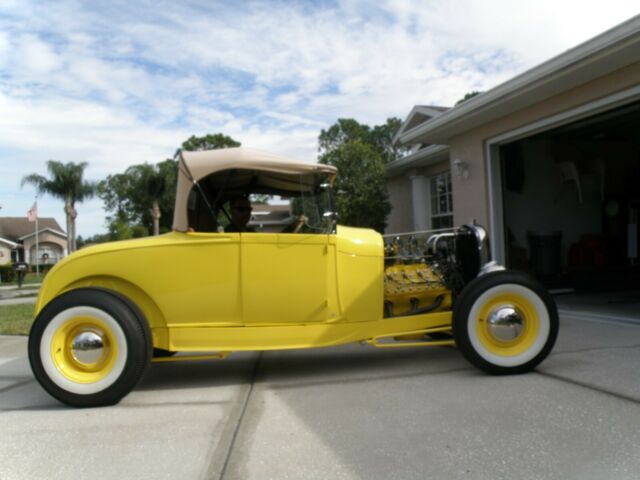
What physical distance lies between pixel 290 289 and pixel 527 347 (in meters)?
1.94

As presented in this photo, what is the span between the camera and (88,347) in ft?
12.1

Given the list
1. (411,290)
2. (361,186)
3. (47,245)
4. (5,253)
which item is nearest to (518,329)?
(411,290)

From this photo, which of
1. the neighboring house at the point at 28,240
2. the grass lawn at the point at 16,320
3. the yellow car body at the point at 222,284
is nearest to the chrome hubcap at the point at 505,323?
the yellow car body at the point at 222,284

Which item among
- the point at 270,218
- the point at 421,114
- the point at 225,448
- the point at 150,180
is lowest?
the point at 225,448

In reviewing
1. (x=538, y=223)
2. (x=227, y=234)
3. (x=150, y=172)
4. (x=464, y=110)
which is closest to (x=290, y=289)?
(x=227, y=234)

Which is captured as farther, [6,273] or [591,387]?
[6,273]

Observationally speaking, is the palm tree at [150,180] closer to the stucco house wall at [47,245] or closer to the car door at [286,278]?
the stucco house wall at [47,245]

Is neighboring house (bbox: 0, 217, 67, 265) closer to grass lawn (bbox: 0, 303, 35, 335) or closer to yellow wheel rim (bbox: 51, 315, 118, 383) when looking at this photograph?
grass lawn (bbox: 0, 303, 35, 335)

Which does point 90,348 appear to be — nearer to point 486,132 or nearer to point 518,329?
point 518,329

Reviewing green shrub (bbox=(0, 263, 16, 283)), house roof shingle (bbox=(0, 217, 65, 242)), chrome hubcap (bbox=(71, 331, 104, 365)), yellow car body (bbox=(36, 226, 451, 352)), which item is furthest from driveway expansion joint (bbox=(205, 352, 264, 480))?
house roof shingle (bbox=(0, 217, 65, 242))

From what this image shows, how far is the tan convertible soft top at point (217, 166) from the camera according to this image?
3971 millimetres

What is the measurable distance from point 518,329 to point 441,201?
10137 mm

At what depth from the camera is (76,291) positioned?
3723 mm

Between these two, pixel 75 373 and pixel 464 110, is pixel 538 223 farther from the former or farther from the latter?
pixel 75 373
